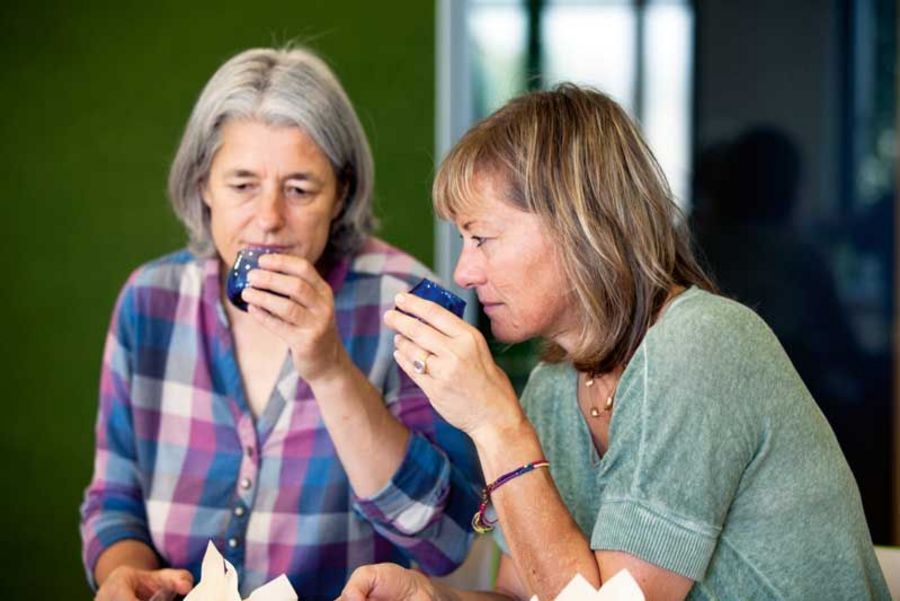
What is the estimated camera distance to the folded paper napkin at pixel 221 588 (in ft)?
4.11

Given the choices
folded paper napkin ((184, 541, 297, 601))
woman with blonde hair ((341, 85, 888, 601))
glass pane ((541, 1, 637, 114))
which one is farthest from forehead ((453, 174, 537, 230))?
glass pane ((541, 1, 637, 114))

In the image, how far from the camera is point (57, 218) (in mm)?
3217

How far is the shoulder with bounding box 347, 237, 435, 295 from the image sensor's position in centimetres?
205

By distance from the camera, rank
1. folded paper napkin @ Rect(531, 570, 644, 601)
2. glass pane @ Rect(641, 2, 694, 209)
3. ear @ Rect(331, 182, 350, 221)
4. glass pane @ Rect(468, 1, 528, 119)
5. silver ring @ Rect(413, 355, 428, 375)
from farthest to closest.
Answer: glass pane @ Rect(641, 2, 694, 209)
glass pane @ Rect(468, 1, 528, 119)
ear @ Rect(331, 182, 350, 221)
silver ring @ Rect(413, 355, 428, 375)
folded paper napkin @ Rect(531, 570, 644, 601)

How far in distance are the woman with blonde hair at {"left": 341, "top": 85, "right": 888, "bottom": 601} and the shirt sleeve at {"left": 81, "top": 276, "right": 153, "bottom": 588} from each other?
0.65 metres

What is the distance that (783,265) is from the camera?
146 inches

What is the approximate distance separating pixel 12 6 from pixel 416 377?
2161 millimetres

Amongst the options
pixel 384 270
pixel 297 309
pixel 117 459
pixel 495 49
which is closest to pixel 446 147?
pixel 495 49

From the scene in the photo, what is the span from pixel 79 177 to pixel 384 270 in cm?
148

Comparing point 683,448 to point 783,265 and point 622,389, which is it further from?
point 783,265

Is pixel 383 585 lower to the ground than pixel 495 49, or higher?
lower

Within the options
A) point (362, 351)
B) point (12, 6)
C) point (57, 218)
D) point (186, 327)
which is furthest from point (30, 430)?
point (362, 351)

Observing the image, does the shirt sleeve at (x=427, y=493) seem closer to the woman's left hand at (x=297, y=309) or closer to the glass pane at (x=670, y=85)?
the woman's left hand at (x=297, y=309)

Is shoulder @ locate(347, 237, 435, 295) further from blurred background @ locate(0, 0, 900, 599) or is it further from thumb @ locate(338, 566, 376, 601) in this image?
blurred background @ locate(0, 0, 900, 599)
